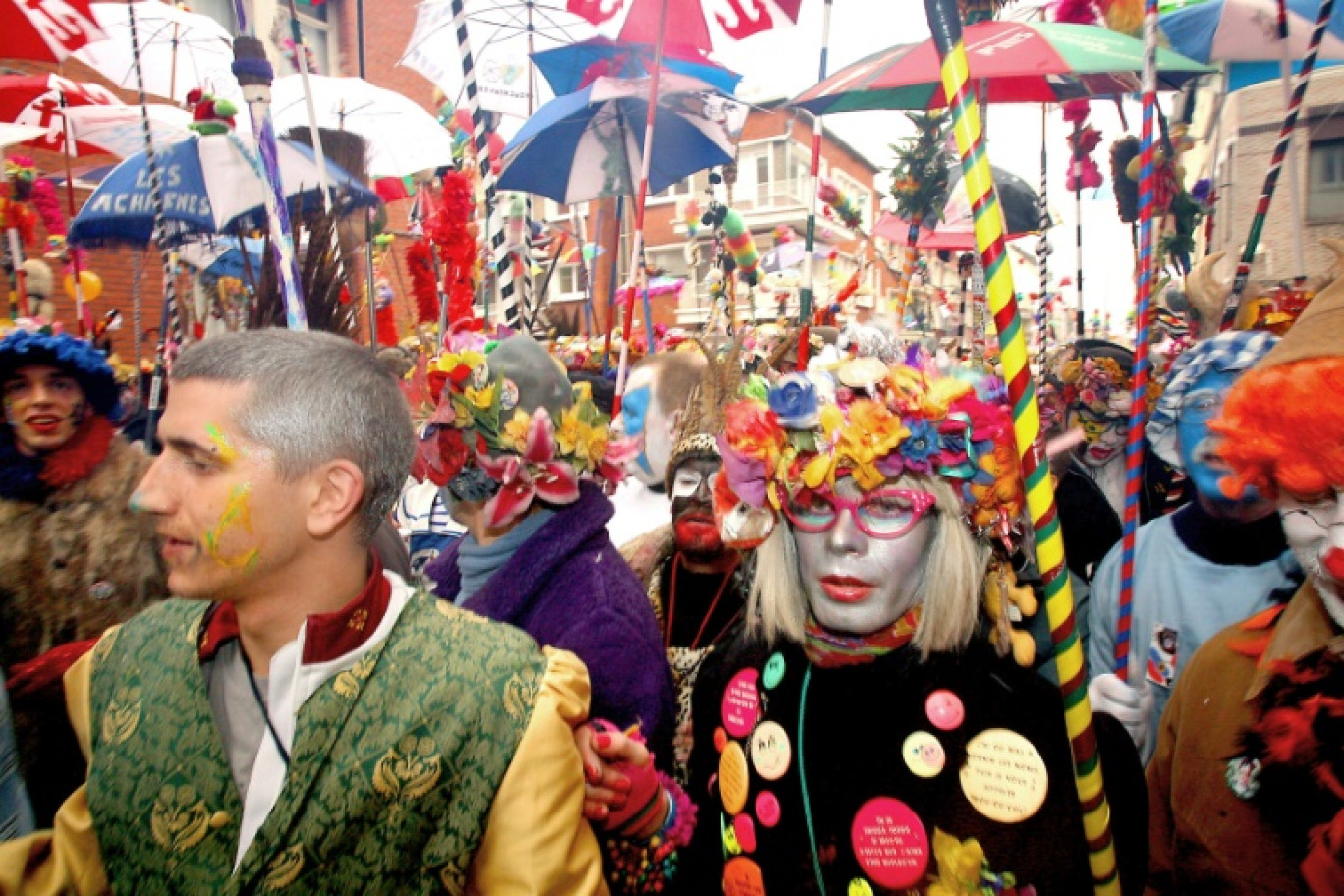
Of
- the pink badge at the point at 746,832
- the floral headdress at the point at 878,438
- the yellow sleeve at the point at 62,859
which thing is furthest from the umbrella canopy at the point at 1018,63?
the yellow sleeve at the point at 62,859

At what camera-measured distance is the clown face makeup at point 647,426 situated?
148 inches

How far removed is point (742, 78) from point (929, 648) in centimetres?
534

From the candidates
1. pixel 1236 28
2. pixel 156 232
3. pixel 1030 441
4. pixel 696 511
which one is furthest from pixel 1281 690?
pixel 156 232

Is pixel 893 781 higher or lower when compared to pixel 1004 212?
lower

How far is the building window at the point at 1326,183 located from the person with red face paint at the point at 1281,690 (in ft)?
59.2

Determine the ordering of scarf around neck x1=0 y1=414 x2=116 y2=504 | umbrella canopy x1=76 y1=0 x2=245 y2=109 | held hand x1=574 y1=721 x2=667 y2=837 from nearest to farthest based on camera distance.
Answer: held hand x1=574 y1=721 x2=667 y2=837 → scarf around neck x1=0 y1=414 x2=116 y2=504 → umbrella canopy x1=76 y1=0 x2=245 y2=109

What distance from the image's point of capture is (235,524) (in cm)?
134

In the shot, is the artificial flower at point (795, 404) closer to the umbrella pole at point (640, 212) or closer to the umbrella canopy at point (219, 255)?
the umbrella pole at point (640, 212)

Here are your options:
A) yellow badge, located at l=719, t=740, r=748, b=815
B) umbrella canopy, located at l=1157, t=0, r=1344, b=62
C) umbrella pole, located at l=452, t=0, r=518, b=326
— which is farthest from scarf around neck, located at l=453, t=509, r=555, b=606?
umbrella canopy, located at l=1157, t=0, r=1344, b=62

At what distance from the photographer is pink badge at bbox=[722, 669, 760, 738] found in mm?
1934

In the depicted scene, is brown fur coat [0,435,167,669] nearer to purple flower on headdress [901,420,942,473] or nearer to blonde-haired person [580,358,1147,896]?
blonde-haired person [580,358,1147,896]

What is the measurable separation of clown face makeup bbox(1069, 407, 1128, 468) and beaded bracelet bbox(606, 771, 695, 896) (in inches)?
133

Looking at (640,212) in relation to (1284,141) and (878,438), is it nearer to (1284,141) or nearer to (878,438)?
(1284,141)

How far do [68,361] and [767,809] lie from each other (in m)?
2.71
